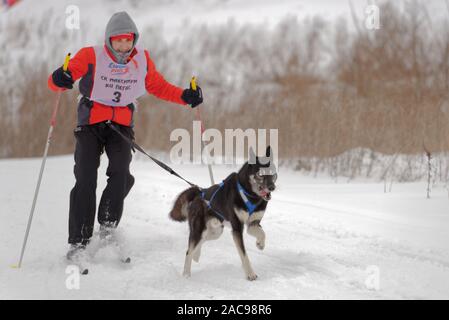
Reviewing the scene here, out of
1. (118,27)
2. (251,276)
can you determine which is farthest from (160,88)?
(251,276)

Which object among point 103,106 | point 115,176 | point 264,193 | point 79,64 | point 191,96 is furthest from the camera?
point 191,96

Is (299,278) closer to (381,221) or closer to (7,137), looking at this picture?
(381,221)

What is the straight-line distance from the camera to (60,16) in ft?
87.2

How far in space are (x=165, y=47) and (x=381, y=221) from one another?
59.4 ft

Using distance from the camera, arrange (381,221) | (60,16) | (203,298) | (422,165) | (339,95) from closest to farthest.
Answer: (203,298), (381,221), (422,165), (339,95), (60,16)

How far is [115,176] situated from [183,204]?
1.82 feet

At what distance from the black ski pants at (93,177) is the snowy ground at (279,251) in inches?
11.3

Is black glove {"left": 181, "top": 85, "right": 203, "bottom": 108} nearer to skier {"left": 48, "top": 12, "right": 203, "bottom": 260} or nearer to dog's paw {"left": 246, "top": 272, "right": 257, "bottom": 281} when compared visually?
skier {"left": 48, "top": 12, "right": 203, "bottom": 260}

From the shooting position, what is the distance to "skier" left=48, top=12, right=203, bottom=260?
364cm

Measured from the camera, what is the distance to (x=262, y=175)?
3.35 meters

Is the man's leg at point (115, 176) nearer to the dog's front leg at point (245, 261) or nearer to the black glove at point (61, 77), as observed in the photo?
the black glove at point (61, 77)

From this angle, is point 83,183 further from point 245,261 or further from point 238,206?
point 245,261

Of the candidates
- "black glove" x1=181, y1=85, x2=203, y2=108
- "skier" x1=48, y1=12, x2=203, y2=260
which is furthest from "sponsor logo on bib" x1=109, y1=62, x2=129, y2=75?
"black glove" x1=181, y1=85, x2=203, y2=108
